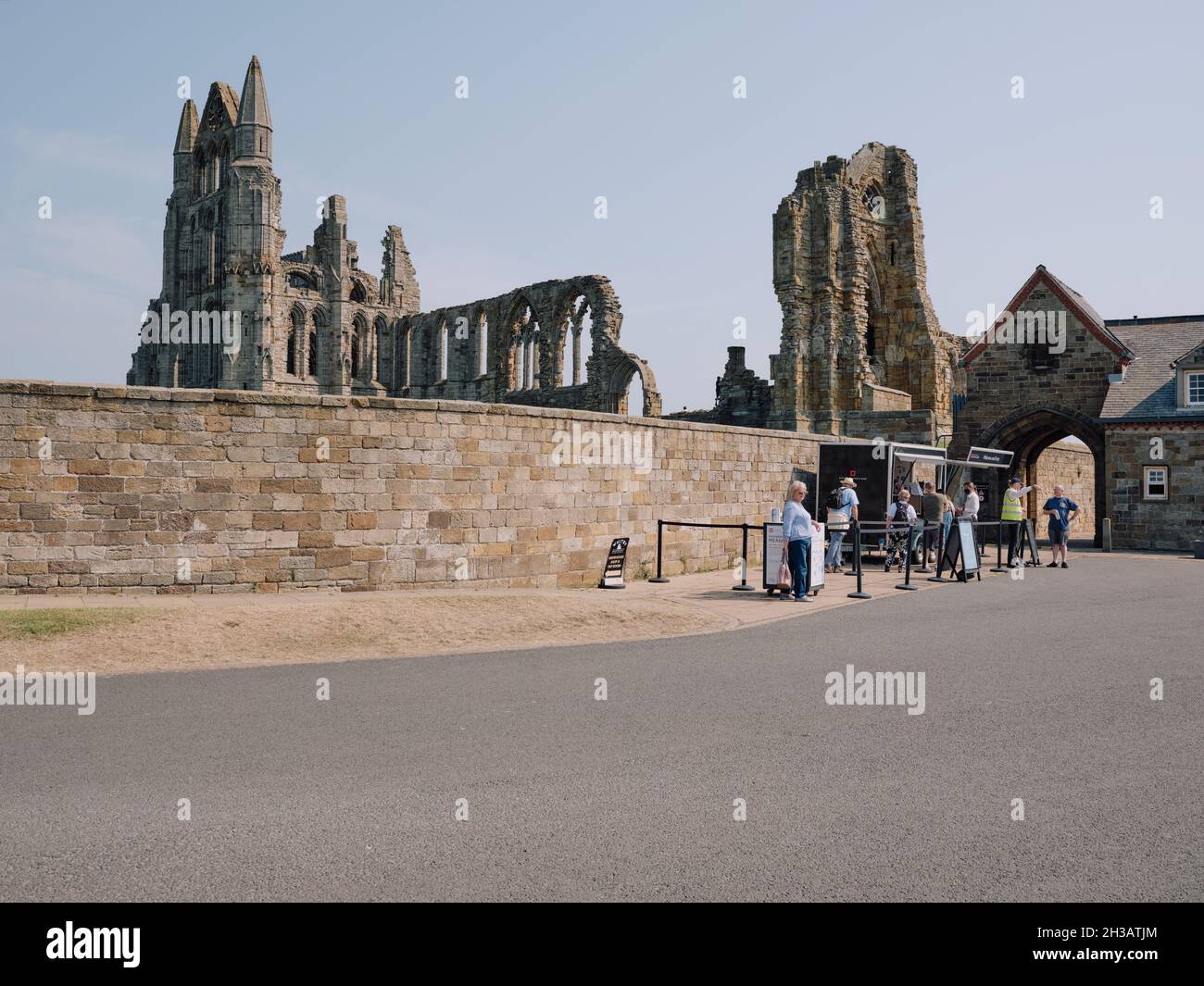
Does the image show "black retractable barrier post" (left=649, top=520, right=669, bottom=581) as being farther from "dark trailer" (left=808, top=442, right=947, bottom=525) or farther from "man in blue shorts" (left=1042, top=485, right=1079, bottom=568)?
"man in blue shorts" (left=1042, top=485, right=1079, bottom=568)

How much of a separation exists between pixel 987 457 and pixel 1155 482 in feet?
20.9

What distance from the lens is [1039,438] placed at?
34750 millimetres

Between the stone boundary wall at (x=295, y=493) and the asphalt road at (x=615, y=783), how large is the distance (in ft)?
14.3

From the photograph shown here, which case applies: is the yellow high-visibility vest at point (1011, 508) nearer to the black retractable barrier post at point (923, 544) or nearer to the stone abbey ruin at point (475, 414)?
the black retractable barrier post at point (923, 544)

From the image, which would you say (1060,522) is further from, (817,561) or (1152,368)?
(1152,368)

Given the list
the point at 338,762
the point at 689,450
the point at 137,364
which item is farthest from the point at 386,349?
the point at 338,762

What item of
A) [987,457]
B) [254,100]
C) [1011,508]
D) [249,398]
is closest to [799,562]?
[249,398]

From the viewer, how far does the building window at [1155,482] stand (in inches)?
1133

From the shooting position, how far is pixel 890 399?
3669 cm

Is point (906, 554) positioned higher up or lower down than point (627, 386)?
lower down

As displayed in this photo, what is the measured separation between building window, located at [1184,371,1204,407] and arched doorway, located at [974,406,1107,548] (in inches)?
110

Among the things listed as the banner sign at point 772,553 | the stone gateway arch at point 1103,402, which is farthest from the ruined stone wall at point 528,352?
the banner sign at point 772,553
